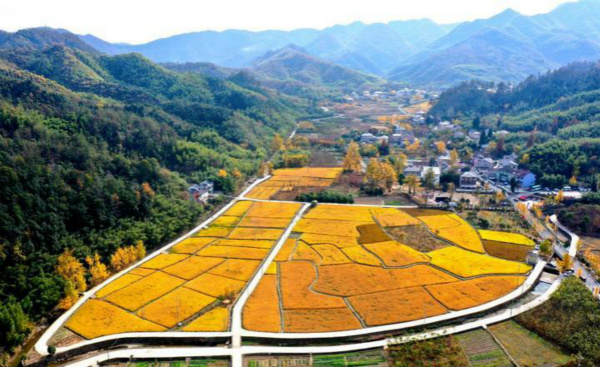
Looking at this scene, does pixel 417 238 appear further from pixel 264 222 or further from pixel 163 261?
pixel 163 261

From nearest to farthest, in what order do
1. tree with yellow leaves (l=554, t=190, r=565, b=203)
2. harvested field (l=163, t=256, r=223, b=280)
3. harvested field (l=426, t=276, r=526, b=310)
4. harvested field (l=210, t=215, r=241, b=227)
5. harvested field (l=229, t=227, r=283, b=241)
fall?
harvested field (l=426, t=276, r=526, b=310) → harvested field (l=163, t=256, r=223, b=280) → harvested field (l=229, t=227, r=283, b=241) → harvested field (l=210, t=215, r=241, b=227) → tree with yellow leaves (l=554, t=190, r=565, b=203)

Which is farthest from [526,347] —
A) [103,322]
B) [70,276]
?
[70,276]

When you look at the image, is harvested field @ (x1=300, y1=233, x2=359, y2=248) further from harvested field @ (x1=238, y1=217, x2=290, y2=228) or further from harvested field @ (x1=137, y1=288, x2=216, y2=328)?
harvested field @ (x1=137, y1=288, x2=216, y2=328)

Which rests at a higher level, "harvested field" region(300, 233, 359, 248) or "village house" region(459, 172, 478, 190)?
"village house" region(459, 172, 478, 190)

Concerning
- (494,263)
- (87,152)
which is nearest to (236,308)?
(494,263)

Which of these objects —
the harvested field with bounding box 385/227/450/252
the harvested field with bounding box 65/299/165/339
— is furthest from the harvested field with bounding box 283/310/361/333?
the harvested field with bounding box 385/227/450/252

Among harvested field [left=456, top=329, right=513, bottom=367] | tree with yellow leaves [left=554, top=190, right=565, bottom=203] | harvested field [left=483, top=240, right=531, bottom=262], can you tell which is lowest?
harvested field [left=456, top=329, right=513, bottom=367]

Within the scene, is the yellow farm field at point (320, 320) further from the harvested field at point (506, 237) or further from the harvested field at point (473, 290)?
the harvested field at point (506, 237)
